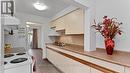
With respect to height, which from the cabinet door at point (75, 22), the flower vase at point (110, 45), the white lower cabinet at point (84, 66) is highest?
the cabinet door at point (75, 22)

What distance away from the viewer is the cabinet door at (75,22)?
11.9 feet

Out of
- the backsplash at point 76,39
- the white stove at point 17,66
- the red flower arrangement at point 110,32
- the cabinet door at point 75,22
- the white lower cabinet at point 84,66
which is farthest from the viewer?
the backsplash at point 76,39

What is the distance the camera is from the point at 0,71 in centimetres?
124

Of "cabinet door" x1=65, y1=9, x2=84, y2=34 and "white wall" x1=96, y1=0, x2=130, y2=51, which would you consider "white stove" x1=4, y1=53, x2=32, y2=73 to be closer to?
"white wall" x1=96, y1=0, x2=130, y2=51

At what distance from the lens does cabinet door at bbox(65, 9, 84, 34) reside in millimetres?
3617

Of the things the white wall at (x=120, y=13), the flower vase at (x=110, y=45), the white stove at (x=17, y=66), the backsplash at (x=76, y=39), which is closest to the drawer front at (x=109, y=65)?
the flower vase at (x=110, y=45)

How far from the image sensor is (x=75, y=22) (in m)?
3.97

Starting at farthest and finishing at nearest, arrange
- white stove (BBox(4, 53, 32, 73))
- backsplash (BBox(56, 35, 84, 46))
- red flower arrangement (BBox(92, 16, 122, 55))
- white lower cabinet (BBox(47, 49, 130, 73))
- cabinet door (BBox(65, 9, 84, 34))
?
backsplash (BBox(56, 35, 84, 46))
cabinet door (BBox(65, 9, 84, 34))
red flower arrangement (BBox(92, 16, 122, 55))
white lower cabinet (BBox(47, 49, 130, 73))
white stove (BBox(4, 53, 32, 73))

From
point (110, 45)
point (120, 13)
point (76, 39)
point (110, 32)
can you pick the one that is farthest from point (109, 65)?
point (76, 39)

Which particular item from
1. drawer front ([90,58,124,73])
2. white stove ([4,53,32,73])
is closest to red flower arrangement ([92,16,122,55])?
drawer front ([90,58,124,73])

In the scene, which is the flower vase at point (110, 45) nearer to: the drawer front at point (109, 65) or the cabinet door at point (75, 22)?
the drawer front at point (109, 65)

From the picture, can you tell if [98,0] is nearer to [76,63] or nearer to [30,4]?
[76,63]

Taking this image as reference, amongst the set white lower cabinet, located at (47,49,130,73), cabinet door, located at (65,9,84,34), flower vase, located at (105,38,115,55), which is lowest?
white lower cabinet, located at (47,49,130,73)

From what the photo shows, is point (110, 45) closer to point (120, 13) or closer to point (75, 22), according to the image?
point (120, 13)
